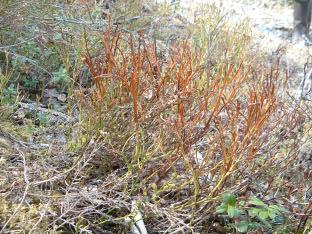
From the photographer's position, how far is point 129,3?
508cm

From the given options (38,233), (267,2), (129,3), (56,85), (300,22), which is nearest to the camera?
(38,233)

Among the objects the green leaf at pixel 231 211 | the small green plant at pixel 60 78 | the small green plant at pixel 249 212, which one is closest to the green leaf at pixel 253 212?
the small green plant at pixel 249 212

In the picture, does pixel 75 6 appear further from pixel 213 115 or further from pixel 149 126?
pixel 213 115

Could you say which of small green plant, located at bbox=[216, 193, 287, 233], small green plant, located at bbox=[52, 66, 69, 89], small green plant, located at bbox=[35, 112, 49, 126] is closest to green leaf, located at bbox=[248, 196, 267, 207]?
small green plant, located at bbox=[216, 193, 287, 233]

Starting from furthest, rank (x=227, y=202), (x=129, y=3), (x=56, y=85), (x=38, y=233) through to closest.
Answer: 1. (x=129, y=3)
2. (x=56, y=85)
3. (x=227, y=202)
4. (x=38, y=233)

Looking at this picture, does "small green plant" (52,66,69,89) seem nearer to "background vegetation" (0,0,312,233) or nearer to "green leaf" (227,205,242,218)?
"background vegetation" (0,0,312,233)

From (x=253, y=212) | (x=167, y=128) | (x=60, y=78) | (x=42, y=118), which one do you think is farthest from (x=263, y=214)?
(x=60, y=78)

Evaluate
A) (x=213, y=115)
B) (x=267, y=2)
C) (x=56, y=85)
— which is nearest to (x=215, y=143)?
(x=213, y=115)

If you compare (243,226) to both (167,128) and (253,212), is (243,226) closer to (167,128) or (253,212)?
(253,212)

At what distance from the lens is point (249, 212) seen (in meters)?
2.12

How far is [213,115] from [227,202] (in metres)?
0.44

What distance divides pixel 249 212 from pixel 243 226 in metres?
0.08

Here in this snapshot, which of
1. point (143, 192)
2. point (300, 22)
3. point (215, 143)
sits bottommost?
point (300, 22)

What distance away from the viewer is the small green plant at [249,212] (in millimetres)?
2061
